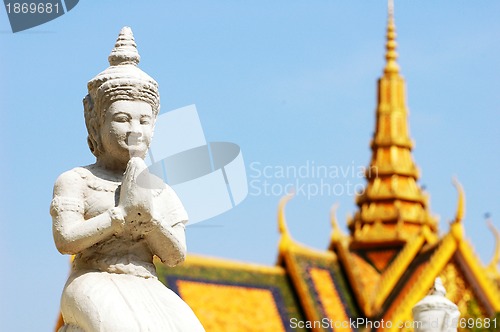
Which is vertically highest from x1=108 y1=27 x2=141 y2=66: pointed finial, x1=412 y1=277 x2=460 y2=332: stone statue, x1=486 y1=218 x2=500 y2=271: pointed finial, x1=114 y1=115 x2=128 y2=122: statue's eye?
x1=108 y1=27 x2=141 y2=66: pointed finial

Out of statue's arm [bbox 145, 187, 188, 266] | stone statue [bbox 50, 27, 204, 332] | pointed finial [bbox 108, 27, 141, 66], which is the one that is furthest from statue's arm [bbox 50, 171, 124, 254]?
pointed finial [bbox 108, 27, 141, 66]

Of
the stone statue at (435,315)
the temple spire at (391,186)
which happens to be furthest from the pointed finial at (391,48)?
the stone statue at (435,315)

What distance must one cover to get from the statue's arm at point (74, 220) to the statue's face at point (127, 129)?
176 mm

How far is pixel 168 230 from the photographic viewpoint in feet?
19.0

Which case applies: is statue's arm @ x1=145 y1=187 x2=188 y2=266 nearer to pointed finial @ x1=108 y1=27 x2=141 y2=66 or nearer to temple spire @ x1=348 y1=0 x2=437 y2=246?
pointed finial @ x1=108 y1=27 x2=141 y2=66

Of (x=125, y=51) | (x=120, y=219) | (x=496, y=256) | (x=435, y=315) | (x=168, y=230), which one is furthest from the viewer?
(x=496, y=256)

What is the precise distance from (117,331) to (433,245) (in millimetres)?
23291

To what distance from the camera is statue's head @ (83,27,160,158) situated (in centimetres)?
585

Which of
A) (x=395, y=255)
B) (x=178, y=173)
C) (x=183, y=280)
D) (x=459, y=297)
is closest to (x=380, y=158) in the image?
(x=395, y=255)

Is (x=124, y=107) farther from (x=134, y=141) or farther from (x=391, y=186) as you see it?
(x=391, y=186)

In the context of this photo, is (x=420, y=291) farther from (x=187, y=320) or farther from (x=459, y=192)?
(x=187, y=320)

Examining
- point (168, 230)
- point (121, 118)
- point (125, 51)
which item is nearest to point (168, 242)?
point (168, 230)

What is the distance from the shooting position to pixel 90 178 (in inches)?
231

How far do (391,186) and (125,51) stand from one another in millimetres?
25189
